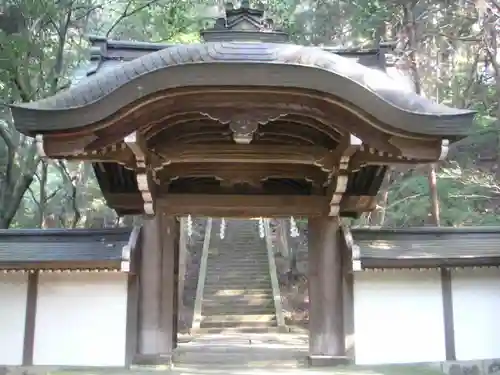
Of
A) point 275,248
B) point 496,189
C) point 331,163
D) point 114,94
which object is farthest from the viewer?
point 275,248

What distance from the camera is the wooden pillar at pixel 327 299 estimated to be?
6.56 metres

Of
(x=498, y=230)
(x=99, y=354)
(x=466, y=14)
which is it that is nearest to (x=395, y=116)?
(x=498, y=230)

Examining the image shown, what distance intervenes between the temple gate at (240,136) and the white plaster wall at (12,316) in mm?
1437

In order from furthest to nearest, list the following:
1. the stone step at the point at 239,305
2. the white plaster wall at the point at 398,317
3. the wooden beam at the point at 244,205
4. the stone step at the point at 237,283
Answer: the stone step at the point at 237,283
the stone step at the point at 239,305
the wooden beam at the point at 244,205
the white plaster wall at the point at 398,317

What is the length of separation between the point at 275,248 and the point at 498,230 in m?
15.3

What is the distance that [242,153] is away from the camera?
6102 millimetres

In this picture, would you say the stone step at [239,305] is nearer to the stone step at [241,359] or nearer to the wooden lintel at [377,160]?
the stone step at [241,359]

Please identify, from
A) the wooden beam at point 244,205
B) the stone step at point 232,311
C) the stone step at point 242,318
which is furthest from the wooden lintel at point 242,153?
the stone step at point 232,311

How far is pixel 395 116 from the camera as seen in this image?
5.24 meters

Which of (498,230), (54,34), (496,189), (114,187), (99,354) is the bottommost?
(99,354)

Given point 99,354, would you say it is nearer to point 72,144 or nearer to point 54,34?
point 72,144

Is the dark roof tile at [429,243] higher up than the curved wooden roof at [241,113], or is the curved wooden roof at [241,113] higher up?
the curved wooden roof at [241,113]

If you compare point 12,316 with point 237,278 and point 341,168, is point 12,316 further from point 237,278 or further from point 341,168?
point 237,278

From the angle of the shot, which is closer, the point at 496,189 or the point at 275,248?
the point at 496,189
